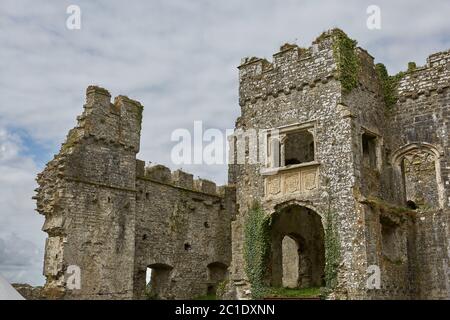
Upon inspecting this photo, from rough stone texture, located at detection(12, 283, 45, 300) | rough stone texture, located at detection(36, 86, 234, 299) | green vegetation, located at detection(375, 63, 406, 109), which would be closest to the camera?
rough stone texture, located at detection(12, 283, 45, 300)

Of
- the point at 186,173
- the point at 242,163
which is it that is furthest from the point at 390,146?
the point at 186,173

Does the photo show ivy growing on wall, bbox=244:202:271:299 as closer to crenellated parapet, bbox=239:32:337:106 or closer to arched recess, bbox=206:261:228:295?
crenellated parapet, bbox=239:32:337:106

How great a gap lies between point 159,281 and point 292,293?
6.47 meters

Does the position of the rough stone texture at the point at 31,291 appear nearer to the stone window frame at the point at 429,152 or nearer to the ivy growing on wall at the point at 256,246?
the ivy growing on wall at the point at 256,246

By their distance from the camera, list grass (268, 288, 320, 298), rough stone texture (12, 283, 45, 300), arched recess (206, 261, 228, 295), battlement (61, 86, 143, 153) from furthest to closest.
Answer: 1. arched recess (206, 261, 228, 295)
2. battlement (61, 86, 143, 153)
3. rough stone texture (12, 283, 45, 300)
4. grass (268, 288, 320, 298)

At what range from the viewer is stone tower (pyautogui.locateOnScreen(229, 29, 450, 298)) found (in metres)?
16.3

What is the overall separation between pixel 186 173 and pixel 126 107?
13.7 feet

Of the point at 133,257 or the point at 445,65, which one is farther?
the point at 133,257

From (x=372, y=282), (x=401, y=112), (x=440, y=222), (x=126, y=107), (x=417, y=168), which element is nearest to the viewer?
(x=372, y=282)

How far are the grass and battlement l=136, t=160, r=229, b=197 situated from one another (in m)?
6.84

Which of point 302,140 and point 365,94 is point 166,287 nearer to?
point 302,140

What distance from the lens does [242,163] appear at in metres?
19.3

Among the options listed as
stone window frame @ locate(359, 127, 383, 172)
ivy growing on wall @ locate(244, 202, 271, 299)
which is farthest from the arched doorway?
stone window frame @ locate(359, 127, 383, 172)

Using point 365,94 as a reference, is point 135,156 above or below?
below
